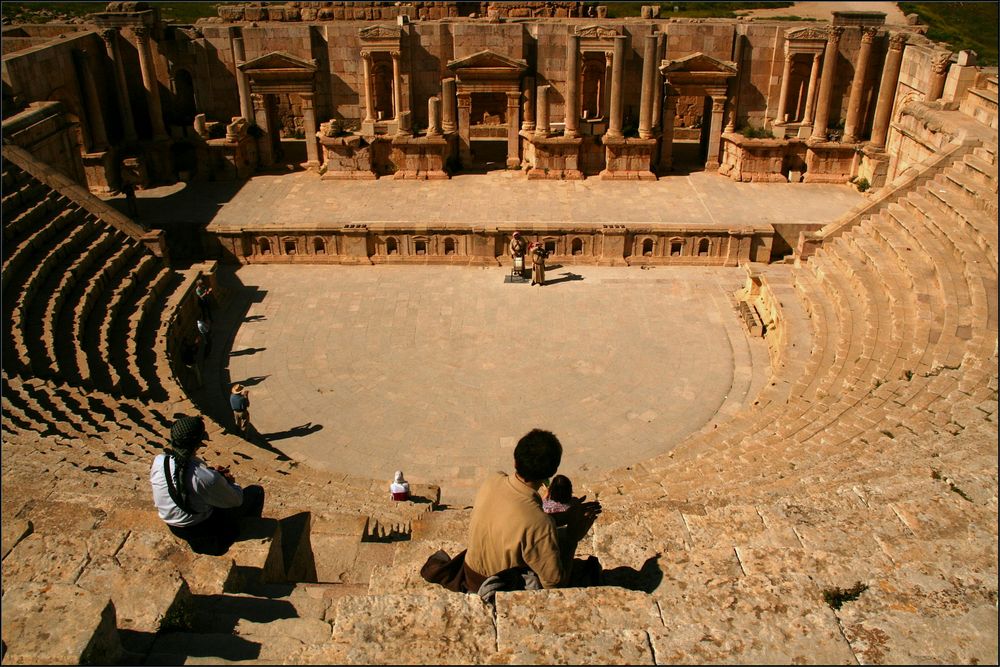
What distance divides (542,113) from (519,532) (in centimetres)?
2006

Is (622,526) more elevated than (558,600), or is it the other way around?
(558,600)

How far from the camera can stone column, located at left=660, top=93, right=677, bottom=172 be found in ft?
80.1

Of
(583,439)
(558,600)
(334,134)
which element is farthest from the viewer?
(334,134)

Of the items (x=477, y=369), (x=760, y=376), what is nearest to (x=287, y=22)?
(x=477, y=369)

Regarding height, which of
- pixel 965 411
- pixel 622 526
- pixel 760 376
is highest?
pixel 622 526

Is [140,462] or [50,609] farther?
[140,462]

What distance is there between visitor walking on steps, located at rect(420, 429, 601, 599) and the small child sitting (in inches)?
28.2

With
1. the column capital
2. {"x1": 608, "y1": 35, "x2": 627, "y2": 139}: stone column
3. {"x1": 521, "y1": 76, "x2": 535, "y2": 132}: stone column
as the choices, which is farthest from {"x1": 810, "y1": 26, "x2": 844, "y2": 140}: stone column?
{"x1": 521, "y1": 76, "x2": 535, "y2": 132}: stone column

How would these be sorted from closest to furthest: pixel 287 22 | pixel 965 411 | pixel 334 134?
pixel 965 411
pixel 334 134
pixel 287 22

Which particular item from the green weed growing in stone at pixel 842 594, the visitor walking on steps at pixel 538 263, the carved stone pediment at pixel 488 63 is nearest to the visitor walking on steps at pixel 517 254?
the visitor walking on steps at pixel 538 263

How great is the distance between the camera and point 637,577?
20.7 feet

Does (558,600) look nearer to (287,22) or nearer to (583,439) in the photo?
(583,439)

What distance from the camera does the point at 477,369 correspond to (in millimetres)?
15367

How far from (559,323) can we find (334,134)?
34.7ft
